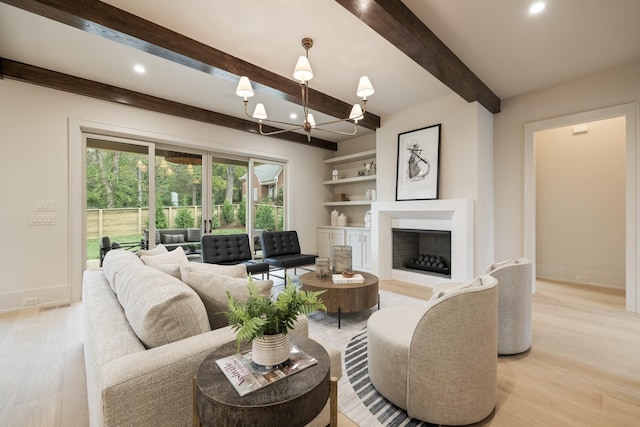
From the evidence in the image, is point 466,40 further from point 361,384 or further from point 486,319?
point 361,384

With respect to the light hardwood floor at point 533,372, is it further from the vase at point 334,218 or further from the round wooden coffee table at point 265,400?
the vase at point 334,218

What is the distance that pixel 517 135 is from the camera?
411 centimetres

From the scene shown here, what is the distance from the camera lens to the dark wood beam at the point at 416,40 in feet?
6.91

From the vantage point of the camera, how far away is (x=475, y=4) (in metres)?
2.30

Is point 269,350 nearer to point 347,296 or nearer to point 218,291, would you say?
point 218,291

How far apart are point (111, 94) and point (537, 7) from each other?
4823mm

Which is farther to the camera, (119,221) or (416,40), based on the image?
(119,221)

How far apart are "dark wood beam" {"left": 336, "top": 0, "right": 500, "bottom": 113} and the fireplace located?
6.98ft

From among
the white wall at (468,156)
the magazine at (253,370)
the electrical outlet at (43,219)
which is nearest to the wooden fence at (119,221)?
the electrical outlet at (43,219)

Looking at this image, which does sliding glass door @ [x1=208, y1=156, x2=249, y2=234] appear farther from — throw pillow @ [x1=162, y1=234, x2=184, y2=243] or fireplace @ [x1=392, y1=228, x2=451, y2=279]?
fireplace @ [x1=392, y1=228, x2=451, y2=279]

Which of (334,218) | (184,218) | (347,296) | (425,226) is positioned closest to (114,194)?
(184,218)

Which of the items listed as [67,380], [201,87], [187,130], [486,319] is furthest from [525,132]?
[67,380]

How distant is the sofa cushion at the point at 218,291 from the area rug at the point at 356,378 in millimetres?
893

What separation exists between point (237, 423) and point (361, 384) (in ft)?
4.32
